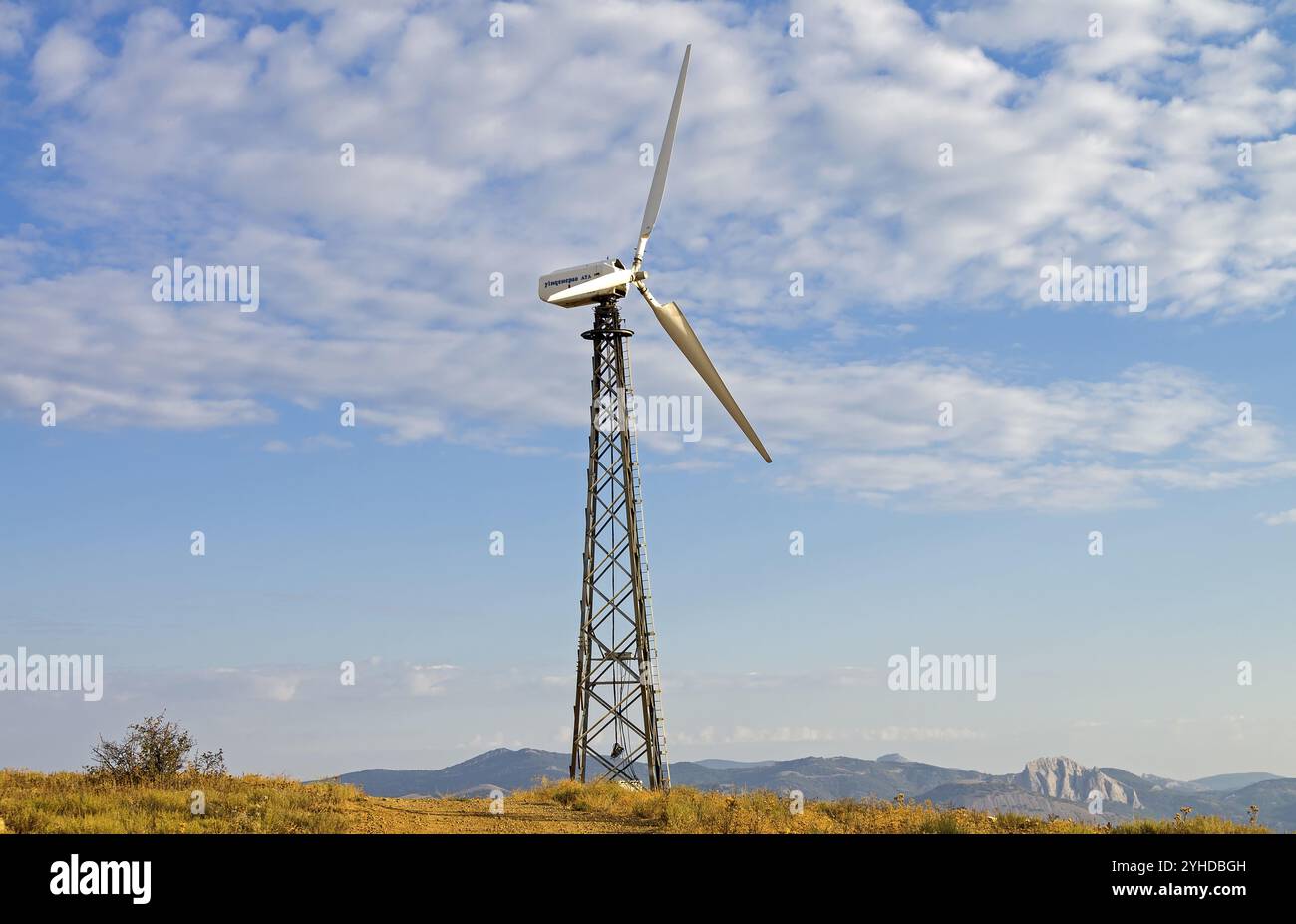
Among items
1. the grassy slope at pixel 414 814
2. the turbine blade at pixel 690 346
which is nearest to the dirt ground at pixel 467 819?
the grassy slope at pixel 414 814

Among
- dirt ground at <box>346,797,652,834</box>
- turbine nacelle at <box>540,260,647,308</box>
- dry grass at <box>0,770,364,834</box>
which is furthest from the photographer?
turbine nacelle at <box>540,260,647,308</box>

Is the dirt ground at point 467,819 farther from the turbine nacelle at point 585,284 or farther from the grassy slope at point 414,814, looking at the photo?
the turbine nacelle at point 585,284

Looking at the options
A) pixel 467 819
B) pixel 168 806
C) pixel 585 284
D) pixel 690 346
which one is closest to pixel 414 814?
pixel 467 819

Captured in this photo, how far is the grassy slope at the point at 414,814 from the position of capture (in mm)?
22891

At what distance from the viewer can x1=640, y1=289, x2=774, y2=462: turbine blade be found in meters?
→ 42.0

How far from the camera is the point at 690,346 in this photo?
42.6 m

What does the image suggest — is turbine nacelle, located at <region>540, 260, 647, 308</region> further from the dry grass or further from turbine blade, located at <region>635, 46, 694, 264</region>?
the dry grass

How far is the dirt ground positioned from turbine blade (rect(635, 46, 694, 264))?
69.5ft

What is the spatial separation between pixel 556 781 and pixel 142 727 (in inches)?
495

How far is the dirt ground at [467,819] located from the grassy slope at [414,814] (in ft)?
0.10

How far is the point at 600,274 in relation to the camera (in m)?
39.2

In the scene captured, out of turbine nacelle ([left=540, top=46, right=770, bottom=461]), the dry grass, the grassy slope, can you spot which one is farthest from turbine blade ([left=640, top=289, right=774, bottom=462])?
the dry grass

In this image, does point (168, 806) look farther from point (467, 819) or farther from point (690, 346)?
point (690, 346)
